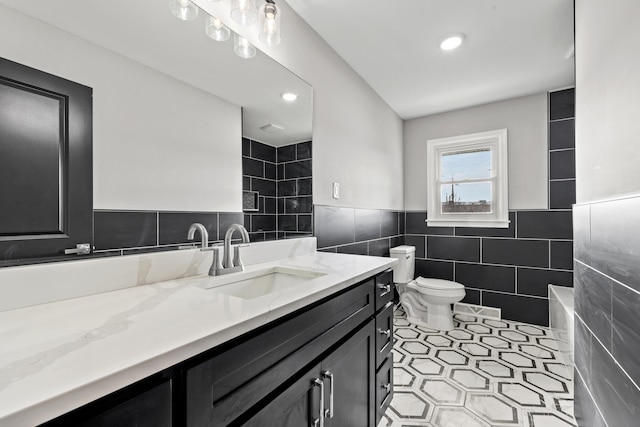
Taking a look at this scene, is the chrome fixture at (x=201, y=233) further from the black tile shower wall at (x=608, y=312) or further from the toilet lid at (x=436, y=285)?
the toilet lid at (x=436, y=285)

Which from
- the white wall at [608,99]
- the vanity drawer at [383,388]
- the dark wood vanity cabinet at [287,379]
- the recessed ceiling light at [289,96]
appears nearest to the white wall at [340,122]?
the recessed ceiling light at [289,96]

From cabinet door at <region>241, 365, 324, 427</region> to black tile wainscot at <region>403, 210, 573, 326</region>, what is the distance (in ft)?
8.85

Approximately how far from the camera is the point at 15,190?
767 mm

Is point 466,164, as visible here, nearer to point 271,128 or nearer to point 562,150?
point 562,150

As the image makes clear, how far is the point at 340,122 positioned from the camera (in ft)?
7.26

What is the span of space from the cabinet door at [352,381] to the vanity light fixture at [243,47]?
1.41 m

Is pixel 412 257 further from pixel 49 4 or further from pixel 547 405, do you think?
pixel 49 4

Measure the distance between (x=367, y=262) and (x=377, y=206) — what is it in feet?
4.51

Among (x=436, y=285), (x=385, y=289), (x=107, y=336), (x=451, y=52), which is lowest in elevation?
(x=436, y=285)

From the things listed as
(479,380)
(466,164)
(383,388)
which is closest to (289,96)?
(383,388)

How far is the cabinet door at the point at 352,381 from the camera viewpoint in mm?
1020

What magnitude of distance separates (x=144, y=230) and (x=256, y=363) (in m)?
0.65

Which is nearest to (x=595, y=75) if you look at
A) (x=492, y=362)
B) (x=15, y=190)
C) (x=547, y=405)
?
(x=547, y=405)

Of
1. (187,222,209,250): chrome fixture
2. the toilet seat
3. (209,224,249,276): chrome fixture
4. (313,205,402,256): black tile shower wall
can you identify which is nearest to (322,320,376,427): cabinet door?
(209,224,249,276): chrome fixture
